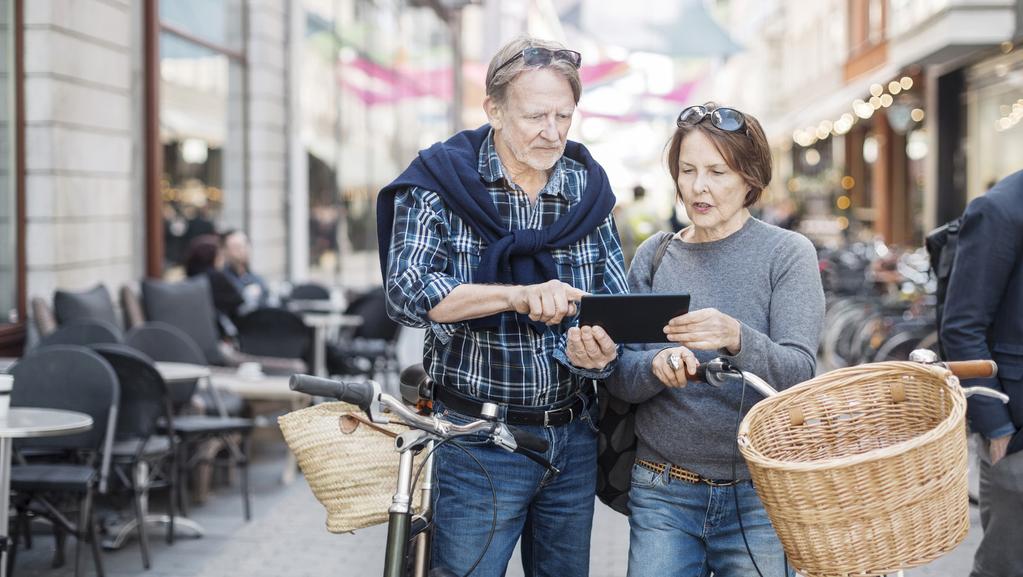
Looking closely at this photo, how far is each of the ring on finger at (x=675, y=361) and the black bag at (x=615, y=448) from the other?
11.4 inches

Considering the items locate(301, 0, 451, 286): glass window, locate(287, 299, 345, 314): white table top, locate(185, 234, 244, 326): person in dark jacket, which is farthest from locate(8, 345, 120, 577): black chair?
locate(301, 0, 451, 286): glass window

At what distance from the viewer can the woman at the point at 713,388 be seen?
3.07 metres

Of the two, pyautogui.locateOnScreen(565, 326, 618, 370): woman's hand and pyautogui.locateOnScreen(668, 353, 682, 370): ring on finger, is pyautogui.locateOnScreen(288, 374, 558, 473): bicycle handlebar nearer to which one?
pyautogui.locateOnScreen(565, 326, 618, 370): woman's hand

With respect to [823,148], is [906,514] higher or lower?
lower

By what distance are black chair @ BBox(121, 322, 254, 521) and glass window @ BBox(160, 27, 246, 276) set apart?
128 inches

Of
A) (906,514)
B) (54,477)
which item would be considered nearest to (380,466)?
(906,514)

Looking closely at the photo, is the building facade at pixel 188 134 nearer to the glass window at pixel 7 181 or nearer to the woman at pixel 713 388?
the glass window at pixel 7 181

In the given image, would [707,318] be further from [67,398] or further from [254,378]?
[254,378]

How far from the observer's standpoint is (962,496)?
2.56m

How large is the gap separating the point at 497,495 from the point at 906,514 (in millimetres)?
1009

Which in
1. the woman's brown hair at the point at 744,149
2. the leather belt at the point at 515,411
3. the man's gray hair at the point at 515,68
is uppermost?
the man's gray hair at the point at 515,68

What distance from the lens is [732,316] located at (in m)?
3.09

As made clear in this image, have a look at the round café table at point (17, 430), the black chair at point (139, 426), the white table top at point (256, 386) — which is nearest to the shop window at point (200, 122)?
the white table top at point (256, 386)

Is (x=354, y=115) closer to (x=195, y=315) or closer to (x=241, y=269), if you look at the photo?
(x=241, y=269)
